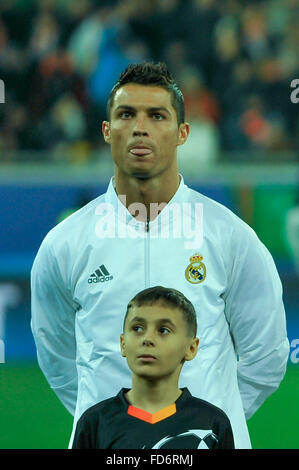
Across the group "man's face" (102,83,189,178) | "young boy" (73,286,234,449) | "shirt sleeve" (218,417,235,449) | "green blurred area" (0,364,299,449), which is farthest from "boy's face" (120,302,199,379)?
"green blurred area" (0,364,299,449)

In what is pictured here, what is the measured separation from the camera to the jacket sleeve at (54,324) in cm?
353

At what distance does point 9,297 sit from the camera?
23.7ft

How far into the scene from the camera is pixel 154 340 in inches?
122

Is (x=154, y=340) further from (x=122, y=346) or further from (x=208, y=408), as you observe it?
(x=208, y=408)

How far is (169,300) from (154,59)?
6.18 m

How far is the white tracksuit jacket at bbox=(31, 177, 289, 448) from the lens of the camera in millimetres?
3354

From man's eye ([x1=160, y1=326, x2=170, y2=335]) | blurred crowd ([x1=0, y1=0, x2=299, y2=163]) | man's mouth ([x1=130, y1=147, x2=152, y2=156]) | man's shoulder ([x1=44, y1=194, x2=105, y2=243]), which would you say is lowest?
man's eye ([x1=160, y1=326, x2=170, y2=335])

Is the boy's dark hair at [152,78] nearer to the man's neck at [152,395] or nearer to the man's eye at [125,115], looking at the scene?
the man's eye at [125,115]

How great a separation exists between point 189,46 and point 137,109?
5.96 metres

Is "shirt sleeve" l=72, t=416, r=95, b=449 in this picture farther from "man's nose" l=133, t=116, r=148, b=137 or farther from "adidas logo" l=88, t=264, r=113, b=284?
"man's nose" l=133, t=116, r=148, b=137

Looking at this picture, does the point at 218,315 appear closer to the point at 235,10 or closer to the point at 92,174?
the point at 92,174

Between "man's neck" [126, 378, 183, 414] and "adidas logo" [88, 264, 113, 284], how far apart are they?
0.40 m

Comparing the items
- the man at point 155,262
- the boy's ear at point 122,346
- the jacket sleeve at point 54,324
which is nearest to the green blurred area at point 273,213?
the jacket sleeve at point 54,324

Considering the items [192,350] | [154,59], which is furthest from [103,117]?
[192,350]
